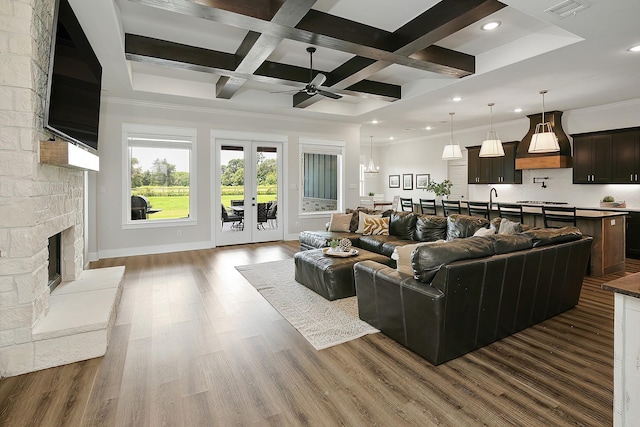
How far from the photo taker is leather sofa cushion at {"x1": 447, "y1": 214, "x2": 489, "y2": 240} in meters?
4.68

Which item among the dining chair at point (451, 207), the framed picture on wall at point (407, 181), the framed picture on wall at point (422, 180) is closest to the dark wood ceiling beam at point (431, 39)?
the dining chair at point (451, 207)

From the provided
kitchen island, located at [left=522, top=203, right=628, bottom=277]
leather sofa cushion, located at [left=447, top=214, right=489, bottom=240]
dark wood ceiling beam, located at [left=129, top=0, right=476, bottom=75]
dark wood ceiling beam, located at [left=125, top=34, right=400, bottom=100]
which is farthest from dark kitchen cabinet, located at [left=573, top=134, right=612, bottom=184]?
dark wood ceiling beam, located at [left=125, top=34, right=400, bottom=100]

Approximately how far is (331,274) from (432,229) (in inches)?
85.6

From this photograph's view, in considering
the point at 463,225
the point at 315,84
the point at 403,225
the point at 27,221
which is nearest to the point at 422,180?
the point at 403,225

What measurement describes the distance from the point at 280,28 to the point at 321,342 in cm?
308

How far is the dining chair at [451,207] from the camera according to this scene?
22.5 ft

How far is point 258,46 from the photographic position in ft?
13.1

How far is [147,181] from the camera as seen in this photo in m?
6.50

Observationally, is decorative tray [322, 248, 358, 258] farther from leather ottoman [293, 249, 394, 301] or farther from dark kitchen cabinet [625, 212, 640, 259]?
dark kitchen cabinet [625, 212, 640, 259]

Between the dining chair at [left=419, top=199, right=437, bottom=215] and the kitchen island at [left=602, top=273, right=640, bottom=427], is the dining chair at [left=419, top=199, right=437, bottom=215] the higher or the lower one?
the higher one

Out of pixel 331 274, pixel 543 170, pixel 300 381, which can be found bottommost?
pixel 300 381

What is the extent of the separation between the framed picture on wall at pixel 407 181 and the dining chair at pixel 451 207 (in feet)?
14.4

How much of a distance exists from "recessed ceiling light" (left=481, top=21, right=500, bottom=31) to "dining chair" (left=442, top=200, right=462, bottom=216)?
11.6 feet

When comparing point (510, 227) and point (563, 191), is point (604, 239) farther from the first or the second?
point (563, 191)
